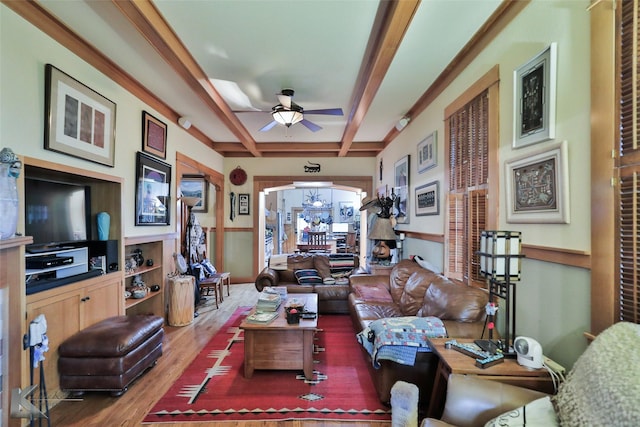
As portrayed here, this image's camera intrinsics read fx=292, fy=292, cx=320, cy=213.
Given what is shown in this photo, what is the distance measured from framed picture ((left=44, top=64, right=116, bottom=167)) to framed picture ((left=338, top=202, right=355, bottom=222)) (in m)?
11.8

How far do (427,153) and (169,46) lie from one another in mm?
2864

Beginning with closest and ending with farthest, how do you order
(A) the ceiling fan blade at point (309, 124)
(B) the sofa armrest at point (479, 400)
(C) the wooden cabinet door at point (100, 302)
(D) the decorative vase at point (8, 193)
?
(B) the sofa armrest at point (479, 400), (D) the decorative vase at point (8, 193), (C) the wooden cabinet door at point (100, 302), (A) the ceiling fan blade at point (309, 124)

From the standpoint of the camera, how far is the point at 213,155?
19.5 ft

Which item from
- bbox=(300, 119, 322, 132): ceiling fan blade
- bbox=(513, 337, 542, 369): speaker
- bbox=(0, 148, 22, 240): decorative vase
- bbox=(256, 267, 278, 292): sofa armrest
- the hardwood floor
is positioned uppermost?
bbox=(300, 119, 322, 132): ceiling fan blade

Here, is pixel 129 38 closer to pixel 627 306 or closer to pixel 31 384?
pixel 31 384

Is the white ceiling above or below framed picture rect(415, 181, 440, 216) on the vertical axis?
above

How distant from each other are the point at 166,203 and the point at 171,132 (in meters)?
1.05

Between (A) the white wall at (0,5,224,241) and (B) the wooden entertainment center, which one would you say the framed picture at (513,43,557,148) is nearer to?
(B) the wooden entertainment center

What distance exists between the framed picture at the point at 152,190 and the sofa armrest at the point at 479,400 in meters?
3.47

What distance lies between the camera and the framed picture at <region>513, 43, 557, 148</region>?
163cm

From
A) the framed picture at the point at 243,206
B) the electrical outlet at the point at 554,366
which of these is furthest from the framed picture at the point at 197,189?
the electrical outlet at the point at 554,366

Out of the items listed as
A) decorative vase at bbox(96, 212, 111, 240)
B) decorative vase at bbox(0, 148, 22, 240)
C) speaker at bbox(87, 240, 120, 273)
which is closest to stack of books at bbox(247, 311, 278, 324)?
speaker at bbox(87, 240, 120, 273)

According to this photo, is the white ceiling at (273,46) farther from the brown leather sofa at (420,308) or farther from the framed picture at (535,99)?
the brown leather sofa at (420,308)

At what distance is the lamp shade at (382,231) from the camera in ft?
15.0
